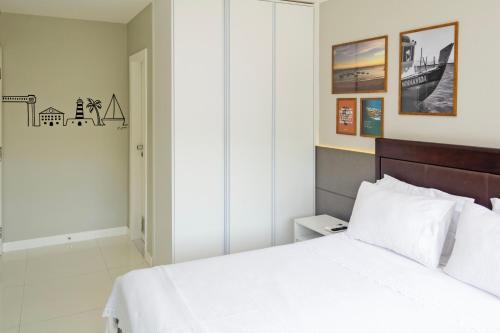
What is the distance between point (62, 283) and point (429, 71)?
133 inches

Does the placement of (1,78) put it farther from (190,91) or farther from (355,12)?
(355,12)

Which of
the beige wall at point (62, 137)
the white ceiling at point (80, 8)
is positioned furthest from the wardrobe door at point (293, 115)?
the beige wall at point (62, 137)

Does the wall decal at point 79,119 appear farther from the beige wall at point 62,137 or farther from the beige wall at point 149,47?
the beige wall at point 149,47

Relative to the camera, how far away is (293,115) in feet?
13.2

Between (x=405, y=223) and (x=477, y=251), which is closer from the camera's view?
(x=477, y=251)

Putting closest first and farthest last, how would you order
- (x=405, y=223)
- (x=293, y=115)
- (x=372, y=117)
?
1. (x=405, y=223)
2. (x=372, y=117)
3. (x=293, y=115)

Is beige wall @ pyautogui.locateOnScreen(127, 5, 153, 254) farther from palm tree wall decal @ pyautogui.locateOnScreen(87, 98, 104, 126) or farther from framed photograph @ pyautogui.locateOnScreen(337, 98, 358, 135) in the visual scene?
framed photograph @ pyautogui.locateOnScreen(337, 98, 358, 135)

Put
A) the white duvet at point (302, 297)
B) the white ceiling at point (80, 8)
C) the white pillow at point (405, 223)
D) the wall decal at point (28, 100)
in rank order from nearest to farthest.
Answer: the white duvet at point (302, 297)
the white pillow at point (405, 223)
the white ceiling at point (80, 8)
the wall decal at point (28, 100)

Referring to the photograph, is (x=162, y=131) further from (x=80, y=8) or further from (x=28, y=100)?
(x=28, y=100)

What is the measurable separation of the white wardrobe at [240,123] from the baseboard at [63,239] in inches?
72.4

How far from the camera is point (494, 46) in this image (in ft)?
8.44

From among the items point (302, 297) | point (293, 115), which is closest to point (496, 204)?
point (302, 297)

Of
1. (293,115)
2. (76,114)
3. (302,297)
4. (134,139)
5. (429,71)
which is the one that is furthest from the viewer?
(134,139)

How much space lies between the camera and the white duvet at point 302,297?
188 cm
